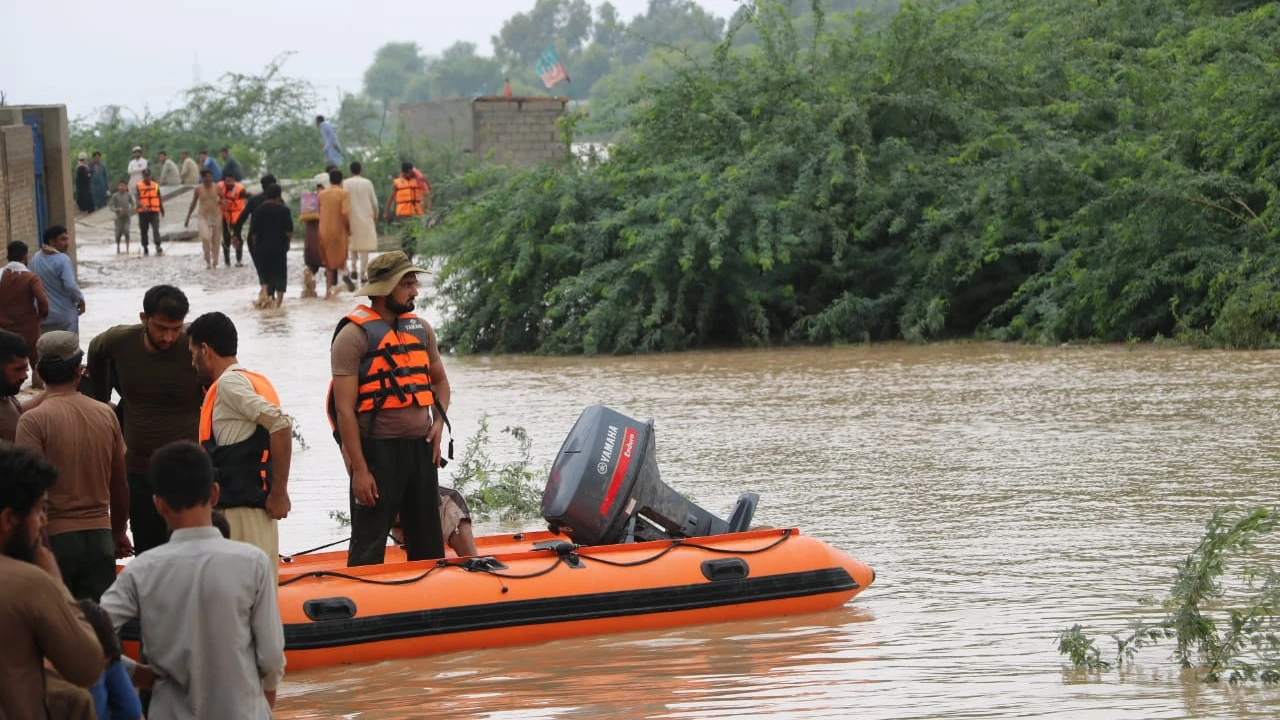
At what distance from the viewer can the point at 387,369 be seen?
21.7ft

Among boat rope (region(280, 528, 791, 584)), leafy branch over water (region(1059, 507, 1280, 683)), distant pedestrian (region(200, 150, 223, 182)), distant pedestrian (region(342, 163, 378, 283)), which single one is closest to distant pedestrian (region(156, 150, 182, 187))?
distant pedestrian (region(200, 150, 223, 182))

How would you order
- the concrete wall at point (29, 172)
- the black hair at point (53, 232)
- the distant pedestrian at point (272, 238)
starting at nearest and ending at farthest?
the black hair at point (53, 232) → the concrete wall at point (29, 172) → the distant pedestrian at point (272, 238)

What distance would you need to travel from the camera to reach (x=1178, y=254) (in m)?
15.7

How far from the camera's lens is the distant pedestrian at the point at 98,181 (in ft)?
112

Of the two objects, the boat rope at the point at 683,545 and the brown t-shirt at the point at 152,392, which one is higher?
the brown t-shirt at the point at 152,392

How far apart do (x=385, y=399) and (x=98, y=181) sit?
29.8 metres

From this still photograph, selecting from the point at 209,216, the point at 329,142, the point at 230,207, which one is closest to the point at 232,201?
the point at 230,207

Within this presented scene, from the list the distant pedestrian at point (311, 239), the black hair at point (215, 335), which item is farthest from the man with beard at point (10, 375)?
the distant pedestrian at point (311, 239)

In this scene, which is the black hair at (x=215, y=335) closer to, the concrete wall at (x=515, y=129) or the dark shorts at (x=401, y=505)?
the dark shorts at (x=401, y=505)

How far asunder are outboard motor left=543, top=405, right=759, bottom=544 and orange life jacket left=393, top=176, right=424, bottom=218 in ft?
57.3

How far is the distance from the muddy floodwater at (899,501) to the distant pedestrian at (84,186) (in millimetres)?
16916

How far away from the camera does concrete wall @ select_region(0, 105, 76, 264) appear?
1822cm

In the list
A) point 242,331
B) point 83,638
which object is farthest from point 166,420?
point 242,331

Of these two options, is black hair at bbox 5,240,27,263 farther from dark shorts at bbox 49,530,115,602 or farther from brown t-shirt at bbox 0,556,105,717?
brown t-shirt at bbox 0,556,105,717
